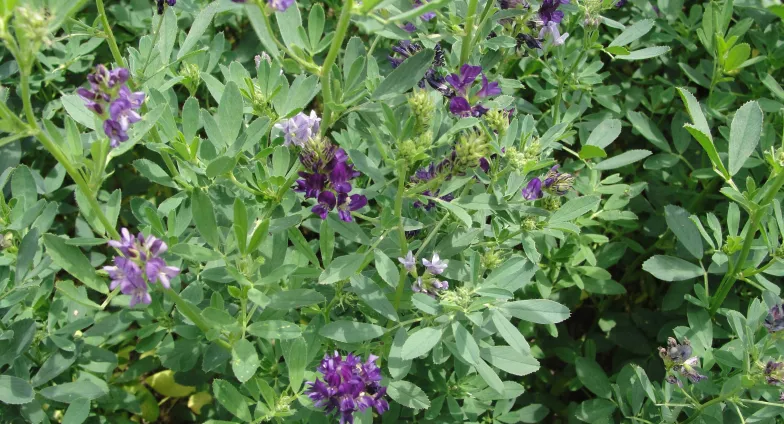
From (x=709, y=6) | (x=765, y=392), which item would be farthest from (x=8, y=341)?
(x=709, y=6)

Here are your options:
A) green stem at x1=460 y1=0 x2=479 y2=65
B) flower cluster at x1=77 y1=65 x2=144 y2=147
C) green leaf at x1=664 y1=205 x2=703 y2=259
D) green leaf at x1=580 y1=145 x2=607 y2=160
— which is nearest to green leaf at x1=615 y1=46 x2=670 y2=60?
green leaf at x1=580 y1=145 x2=607 y2=160

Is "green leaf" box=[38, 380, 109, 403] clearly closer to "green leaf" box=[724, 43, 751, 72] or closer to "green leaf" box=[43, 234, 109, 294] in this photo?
"green leaf" box=[43, 234, 109, 294]

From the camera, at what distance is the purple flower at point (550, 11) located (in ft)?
8.43

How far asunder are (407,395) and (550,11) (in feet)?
4.77

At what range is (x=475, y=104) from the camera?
2277mm

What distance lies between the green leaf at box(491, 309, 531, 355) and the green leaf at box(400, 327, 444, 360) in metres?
0.17

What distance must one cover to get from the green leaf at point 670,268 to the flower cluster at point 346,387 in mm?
1286

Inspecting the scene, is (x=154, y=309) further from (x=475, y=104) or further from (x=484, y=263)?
(x=475, y=104)

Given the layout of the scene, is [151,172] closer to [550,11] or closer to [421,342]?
[421,342]

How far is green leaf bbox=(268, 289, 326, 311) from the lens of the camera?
2.18m

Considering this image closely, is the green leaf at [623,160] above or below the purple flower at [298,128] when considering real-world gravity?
below

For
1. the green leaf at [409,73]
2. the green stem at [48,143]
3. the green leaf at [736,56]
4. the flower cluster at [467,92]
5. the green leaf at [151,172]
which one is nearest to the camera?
the green stem at [48,143]

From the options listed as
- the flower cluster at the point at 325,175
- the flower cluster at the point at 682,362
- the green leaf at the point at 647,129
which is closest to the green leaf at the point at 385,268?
the flower cluster at the point at 325,175

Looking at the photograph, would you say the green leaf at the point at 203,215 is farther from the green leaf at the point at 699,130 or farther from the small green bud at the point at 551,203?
the green leaf at the point at 699,130
